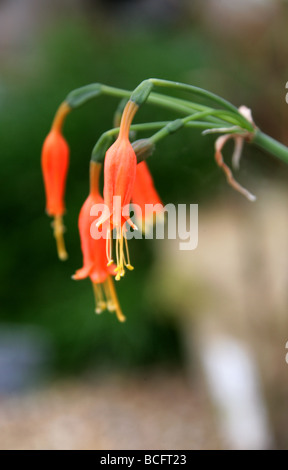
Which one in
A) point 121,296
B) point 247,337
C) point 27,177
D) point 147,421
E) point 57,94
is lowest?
point 147,421

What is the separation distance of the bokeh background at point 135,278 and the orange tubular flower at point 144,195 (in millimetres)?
1169

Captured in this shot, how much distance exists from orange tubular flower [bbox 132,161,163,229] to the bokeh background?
1.17m

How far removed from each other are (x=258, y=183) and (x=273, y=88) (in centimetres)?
30

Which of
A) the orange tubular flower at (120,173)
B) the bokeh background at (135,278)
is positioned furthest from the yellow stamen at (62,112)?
the bokeh background at (135,278)

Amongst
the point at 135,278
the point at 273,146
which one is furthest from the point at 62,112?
the point at 135,278

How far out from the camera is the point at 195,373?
7.58 feet

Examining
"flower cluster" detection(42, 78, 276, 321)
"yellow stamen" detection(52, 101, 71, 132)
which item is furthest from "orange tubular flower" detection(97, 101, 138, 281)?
"yellow stamen" detection(52, 101, 71, 132)

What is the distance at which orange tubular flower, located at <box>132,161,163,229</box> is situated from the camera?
0.70 meters

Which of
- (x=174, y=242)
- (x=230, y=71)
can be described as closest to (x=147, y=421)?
(x=174, y=242)

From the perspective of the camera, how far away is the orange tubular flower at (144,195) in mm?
701

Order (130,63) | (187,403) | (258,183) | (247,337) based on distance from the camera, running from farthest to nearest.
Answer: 1. (130,63)
2. (187,403)
3. (258,183)
4. (247,337)

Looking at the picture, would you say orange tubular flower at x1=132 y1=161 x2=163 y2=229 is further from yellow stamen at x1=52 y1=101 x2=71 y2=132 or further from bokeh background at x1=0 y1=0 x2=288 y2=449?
bokeh background at x1=0 y1=0 x2=288 y2=449

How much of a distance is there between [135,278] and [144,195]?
162cm
